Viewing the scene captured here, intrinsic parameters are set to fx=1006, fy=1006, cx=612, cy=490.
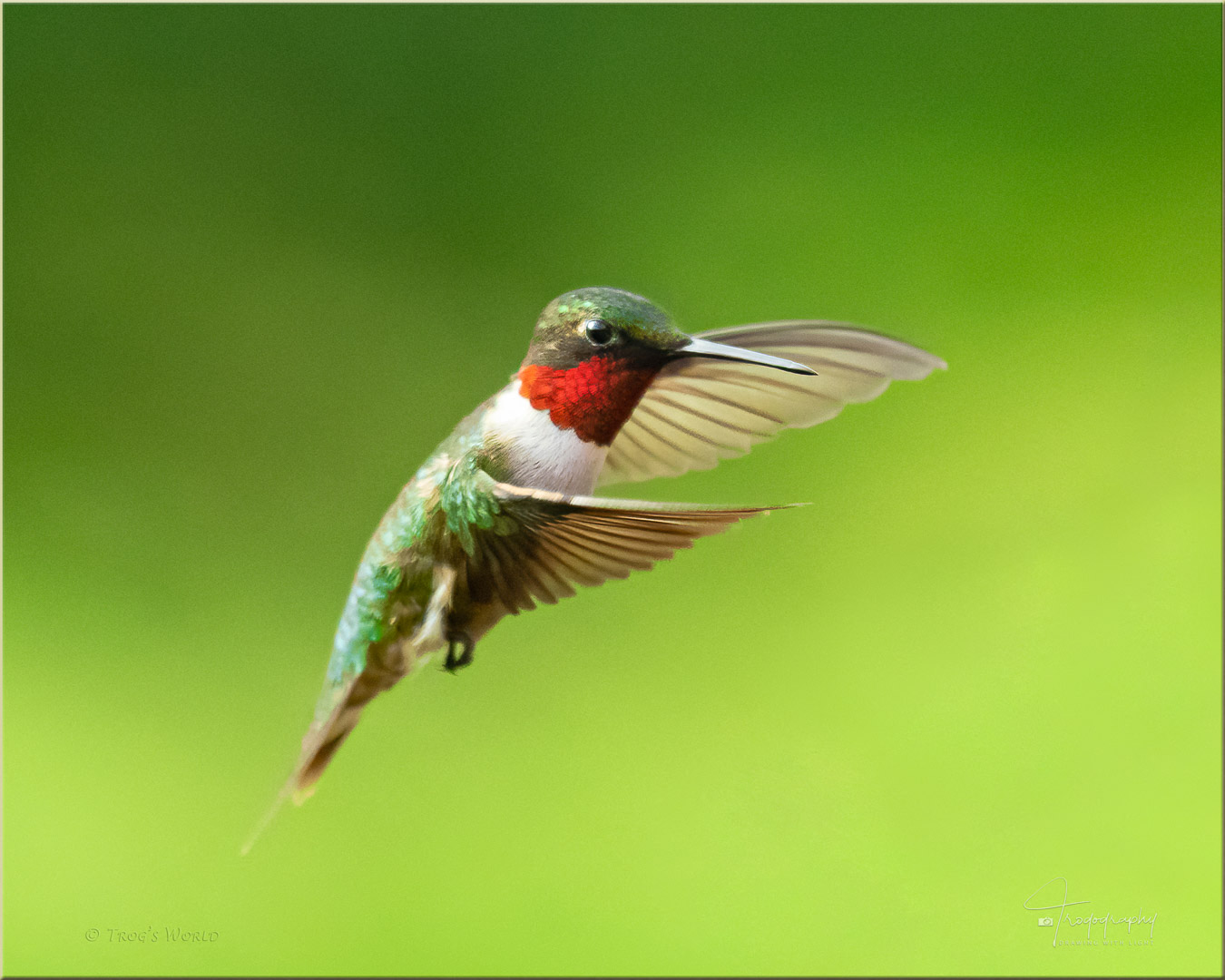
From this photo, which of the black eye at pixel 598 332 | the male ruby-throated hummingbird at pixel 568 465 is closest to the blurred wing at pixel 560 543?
the male ruby-throated hummingbird at pixel 568 465

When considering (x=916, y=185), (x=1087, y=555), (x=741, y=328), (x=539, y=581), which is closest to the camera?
(x=539, y=581)

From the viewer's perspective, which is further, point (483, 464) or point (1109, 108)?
point (1109, 108)

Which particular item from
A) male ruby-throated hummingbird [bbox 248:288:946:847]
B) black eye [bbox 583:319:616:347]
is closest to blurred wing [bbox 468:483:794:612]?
male ruby-throated hummingbird [bbox 248:288:946:847]

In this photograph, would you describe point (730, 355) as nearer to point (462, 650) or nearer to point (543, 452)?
point (543, 452)

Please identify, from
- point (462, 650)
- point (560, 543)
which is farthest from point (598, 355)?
point (462, 650)

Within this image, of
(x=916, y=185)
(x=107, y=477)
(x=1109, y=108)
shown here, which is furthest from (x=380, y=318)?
(x=1109, y=108)

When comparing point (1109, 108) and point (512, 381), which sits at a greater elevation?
point (1109, 108)

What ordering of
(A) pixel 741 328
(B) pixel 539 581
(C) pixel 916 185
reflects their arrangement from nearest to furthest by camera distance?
(B) pixel 539 581 → (A) pixel 741 328 → (C) pixel 916 185

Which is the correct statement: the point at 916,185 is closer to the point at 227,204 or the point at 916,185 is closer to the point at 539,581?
the point at 227,204

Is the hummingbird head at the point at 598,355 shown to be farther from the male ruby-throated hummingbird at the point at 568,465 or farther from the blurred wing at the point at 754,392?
the blurred wing at the point at 754,392
